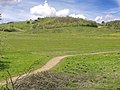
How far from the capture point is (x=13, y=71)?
3362cm

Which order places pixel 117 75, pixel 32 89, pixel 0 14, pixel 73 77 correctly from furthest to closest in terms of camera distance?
pixel 0 14
pixel 117 75
pixel 73 77
pixel 32 89

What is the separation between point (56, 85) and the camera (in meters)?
23.6

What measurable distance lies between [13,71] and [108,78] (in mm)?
→ 10473

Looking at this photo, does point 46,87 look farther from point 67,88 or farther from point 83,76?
point 83,76

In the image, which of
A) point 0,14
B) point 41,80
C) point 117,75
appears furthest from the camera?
point 0,14

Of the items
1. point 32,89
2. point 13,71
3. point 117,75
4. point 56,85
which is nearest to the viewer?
point 32,89

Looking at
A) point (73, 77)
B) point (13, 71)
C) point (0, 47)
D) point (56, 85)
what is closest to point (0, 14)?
point (0, 47)

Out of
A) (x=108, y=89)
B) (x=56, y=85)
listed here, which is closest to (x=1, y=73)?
(x=56, y=85)

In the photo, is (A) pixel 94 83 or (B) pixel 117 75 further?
(B) pixel 117 75

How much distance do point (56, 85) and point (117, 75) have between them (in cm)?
880

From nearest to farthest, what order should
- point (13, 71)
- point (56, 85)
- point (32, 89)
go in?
1. point (32, 89)
2. point (56, 85)
3. point (13, 71)

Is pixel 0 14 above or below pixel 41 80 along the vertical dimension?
above

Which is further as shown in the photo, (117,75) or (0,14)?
(0,14)

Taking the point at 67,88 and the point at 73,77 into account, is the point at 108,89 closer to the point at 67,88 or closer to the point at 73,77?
the point at 67,88
